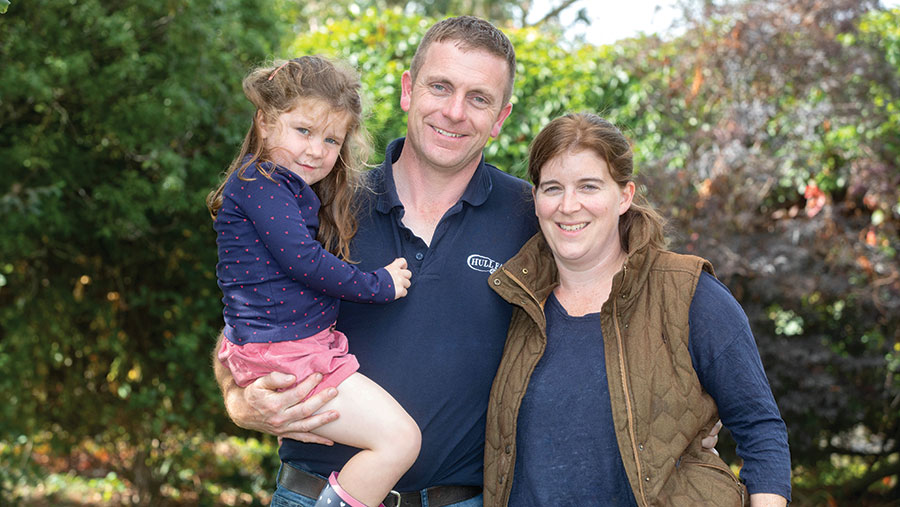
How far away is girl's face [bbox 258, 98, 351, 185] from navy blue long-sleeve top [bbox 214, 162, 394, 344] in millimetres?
57

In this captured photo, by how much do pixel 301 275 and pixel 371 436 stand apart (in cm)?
54

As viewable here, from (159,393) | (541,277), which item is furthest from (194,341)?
(541,277)

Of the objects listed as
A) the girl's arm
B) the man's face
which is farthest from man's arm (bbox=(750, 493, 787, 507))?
the man's face

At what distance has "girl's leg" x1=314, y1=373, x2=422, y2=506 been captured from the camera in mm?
2447

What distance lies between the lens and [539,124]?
6.01 metres

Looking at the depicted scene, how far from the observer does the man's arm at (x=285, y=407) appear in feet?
8.12

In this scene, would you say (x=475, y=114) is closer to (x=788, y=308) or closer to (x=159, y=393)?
(x=788, y=308)

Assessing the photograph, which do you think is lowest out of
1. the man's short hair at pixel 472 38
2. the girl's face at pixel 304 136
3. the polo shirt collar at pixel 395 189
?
the polo shirt collar at pixel 395 189

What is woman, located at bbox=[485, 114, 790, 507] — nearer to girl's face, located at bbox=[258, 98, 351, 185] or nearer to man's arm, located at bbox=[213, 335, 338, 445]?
man's arm, located at bbox=[213, 335, 338, 445]

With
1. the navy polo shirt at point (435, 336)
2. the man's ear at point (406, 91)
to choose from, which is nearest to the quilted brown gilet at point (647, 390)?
the navy polo shirt at point (435, 336)

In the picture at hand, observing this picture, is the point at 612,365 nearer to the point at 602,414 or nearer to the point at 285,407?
the point at 602,414

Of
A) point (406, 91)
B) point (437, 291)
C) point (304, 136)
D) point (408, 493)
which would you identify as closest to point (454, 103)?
point (406, 91)

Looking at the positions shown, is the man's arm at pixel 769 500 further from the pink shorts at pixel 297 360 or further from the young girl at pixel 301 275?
the pink shorts at pixel 297 360

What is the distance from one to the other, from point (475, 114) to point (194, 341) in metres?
3.17
